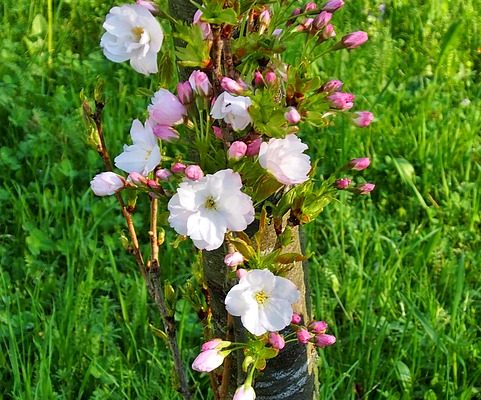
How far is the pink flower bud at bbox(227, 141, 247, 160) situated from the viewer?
1071mm

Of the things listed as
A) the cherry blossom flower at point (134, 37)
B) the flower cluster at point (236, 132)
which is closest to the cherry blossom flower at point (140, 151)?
the flower cluster at point (236, 132)

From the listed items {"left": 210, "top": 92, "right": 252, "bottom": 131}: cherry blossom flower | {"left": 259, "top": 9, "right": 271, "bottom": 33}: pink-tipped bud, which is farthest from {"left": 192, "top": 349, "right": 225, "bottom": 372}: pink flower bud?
{"left": 259, "top": 9, "right": 271, "bottom": 33}: pink-tipped bud

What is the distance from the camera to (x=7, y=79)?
2961mm

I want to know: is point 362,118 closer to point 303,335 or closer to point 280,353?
point 303,335

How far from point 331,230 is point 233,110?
147 cm

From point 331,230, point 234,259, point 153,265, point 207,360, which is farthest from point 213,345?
point 331,230

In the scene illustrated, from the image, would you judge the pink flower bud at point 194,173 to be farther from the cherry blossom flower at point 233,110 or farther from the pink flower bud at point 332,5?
the pink flower bud at point 332,5

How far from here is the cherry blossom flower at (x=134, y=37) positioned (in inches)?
41.8

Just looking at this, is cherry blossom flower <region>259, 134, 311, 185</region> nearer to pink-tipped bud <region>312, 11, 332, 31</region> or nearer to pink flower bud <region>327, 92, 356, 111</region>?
pink flower bud <region>327, 92, 356, 111</region>

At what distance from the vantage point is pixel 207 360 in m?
1.16

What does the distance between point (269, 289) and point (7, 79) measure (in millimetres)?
2100

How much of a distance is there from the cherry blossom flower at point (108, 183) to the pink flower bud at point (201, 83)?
189 mm

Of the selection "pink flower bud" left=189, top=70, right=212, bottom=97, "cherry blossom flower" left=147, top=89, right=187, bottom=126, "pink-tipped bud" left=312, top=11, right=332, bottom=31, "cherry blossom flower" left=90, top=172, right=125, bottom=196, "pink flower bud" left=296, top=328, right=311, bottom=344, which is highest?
"pink-tipped bud" left=312, top=11, right=332, bottom=31

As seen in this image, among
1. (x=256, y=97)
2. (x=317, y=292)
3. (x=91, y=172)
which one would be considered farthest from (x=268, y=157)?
(x=91, y=172)
